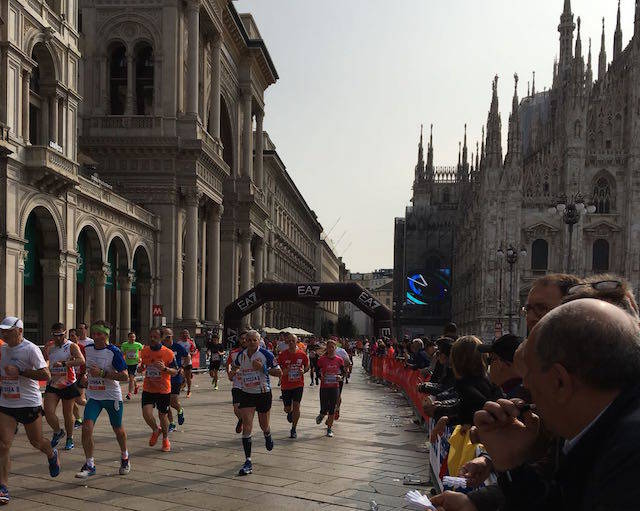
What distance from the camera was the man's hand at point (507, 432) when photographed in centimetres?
266

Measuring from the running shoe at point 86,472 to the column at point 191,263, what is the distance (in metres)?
31.0

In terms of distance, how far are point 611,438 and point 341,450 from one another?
36.2ft

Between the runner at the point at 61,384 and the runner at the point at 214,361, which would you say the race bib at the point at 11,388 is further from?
the runner at the point at 214,361

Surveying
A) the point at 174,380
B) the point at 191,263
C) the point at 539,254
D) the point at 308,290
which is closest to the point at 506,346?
the point at 174,380

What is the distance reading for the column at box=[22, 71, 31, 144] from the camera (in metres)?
24.0

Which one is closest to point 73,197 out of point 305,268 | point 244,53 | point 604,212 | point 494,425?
point 494,425

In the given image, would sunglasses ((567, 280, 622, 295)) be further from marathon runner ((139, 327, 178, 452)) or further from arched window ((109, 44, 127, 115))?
arched window ((109, 44, 127, 115))

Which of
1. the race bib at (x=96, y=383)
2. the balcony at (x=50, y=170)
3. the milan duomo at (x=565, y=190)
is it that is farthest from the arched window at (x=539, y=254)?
the race bib at (x=96, y=383)

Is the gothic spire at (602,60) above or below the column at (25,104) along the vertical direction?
above

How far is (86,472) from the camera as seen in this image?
964cm

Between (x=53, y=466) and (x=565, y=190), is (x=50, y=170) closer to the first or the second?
(x=53, y=466)

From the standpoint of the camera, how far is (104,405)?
33.0 ft

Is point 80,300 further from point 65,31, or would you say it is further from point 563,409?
point 563,409

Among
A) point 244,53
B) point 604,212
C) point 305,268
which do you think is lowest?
point 305,268
